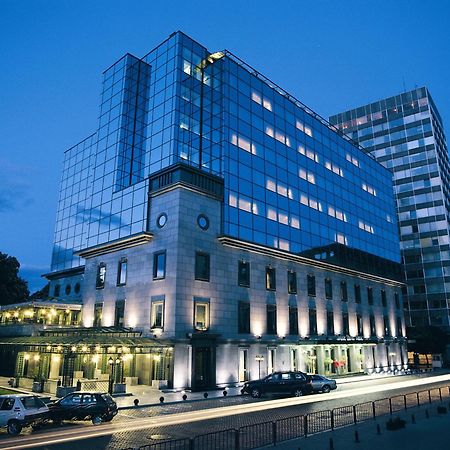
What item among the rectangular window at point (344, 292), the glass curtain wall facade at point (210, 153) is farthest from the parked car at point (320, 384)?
the rectangular window at point (344, 292)

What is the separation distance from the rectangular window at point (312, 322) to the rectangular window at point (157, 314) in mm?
22013

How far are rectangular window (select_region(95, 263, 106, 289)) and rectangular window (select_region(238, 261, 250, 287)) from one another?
15619 millimetres

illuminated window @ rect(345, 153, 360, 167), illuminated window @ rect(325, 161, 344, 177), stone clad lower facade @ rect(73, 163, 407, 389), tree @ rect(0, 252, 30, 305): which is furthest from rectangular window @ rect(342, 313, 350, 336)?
tree @ rect(0, 252, 30, 305)

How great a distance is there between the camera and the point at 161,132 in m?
47.1

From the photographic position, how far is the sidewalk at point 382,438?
15438 millimetres

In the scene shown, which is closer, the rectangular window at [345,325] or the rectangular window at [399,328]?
the rectangular window at [345,325]

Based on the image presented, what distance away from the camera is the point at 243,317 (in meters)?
44.0

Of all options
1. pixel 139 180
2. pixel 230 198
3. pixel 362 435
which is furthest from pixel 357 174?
pixel 362 435

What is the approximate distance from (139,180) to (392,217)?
172ft

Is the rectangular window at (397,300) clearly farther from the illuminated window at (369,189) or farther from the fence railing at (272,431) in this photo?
the fence railing at (272,431)

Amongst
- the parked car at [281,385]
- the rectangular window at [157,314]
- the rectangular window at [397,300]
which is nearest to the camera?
the parked car at [281,385]

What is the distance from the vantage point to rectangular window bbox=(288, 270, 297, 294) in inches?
2013

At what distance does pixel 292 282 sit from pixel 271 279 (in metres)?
4.22

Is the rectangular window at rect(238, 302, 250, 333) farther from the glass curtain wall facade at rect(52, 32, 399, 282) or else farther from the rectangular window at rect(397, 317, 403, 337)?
the rectangular window at rect(397, 317, 403, 337)
